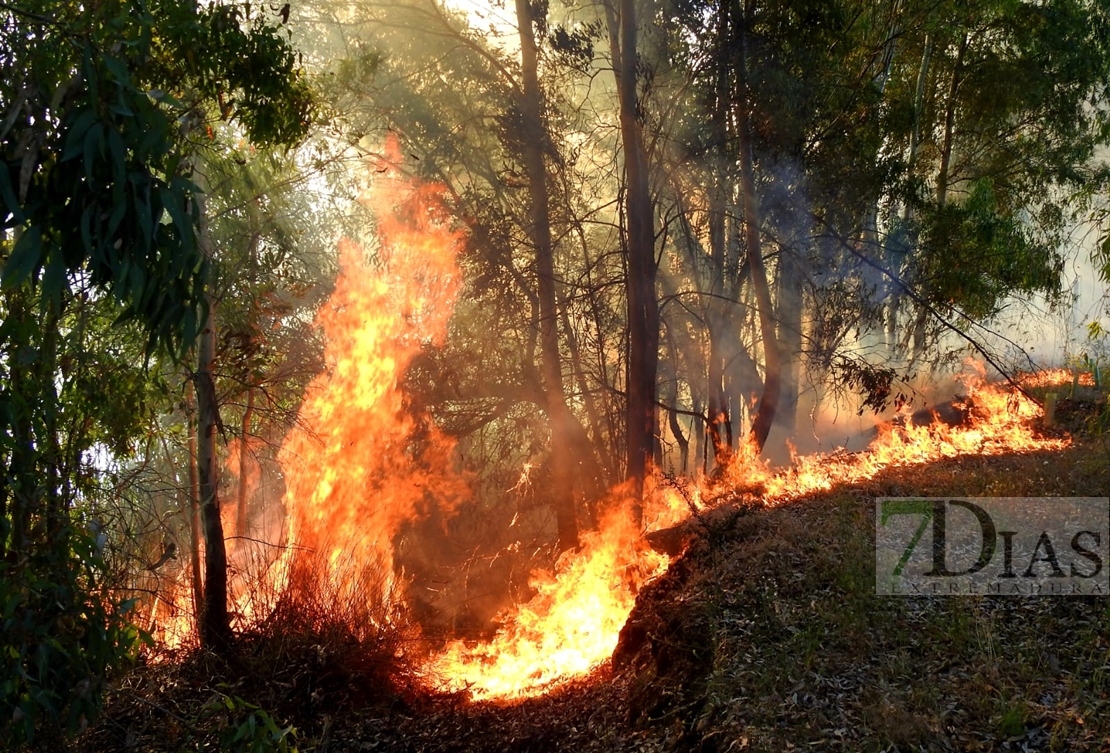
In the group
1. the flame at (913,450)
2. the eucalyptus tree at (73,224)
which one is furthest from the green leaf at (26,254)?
the flame at (913,450)

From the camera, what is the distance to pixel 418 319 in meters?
14.9

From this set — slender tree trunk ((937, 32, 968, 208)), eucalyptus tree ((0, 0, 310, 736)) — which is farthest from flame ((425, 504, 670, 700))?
slender tree trunk ((937, 32, 968, 208))

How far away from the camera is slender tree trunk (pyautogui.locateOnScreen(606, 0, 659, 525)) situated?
12.4 m

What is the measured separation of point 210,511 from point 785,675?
5519mm

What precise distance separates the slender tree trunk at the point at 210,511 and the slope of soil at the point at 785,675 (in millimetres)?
358

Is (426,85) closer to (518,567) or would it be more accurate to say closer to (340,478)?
(340,478)

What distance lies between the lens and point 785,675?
5.57 m

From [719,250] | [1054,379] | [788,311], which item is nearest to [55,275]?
[719,250]

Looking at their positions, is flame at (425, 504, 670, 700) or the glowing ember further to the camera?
Result: the glowing ember

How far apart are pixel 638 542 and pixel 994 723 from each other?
510 cm

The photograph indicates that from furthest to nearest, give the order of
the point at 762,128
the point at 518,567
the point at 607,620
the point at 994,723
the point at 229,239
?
the point at 518,567, the point at 762,128, the point at 229,239, the point at 607,620, the point at 994,723

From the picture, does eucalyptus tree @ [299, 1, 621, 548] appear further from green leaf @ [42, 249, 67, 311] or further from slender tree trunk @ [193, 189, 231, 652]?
green leaf @ [42, 249, 67, 311]

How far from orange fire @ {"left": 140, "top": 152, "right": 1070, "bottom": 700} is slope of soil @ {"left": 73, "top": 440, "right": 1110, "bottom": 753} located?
0.82 metres

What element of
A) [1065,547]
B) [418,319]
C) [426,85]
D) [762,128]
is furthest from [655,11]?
[1065,547]
